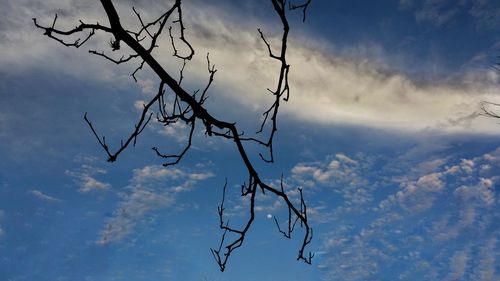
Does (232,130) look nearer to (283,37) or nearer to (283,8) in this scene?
(283,37)

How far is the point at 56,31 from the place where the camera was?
281 cm

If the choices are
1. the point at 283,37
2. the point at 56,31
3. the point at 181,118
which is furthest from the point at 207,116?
the point at 56,31

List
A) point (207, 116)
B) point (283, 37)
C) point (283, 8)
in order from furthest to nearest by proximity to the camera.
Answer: point (207, 116)
point (283, 37)
point (283, 8)

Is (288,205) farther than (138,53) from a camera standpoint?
Yes

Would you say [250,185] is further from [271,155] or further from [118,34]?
[118,34]

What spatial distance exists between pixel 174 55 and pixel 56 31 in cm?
105

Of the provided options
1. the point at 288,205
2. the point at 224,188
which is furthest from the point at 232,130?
the point at 288,205

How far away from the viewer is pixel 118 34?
3.04 meters

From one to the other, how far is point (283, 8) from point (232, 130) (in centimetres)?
102

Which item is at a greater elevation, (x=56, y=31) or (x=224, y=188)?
(x=56, y=31)

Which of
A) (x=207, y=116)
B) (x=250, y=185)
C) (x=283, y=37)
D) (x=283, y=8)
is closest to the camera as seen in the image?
(x=283, y=8)

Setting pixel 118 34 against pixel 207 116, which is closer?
pixel 118 34

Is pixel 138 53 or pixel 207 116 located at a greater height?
pixel 138 53

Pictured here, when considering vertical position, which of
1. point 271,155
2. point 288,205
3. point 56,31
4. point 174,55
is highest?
point 174,55
